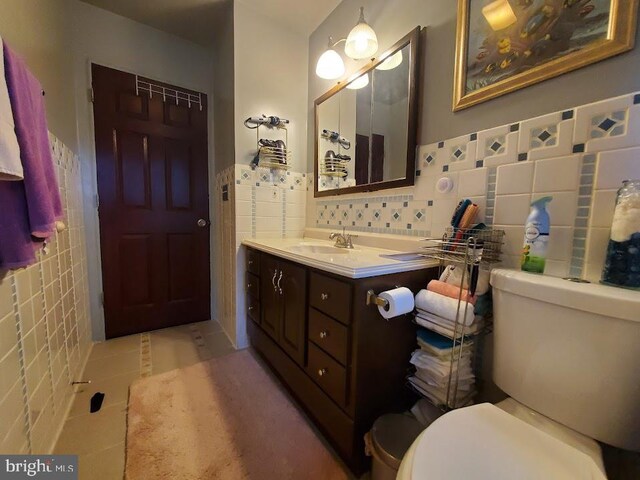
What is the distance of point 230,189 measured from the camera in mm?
1919

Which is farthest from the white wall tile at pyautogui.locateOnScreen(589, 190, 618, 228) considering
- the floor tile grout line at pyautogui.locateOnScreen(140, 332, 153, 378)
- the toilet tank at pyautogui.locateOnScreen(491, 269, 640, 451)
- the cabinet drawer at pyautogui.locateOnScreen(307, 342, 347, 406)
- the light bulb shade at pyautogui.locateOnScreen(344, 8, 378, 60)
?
the floor tile grout line at pyautogui.locateOnScreen(140, 332, 153, 378)

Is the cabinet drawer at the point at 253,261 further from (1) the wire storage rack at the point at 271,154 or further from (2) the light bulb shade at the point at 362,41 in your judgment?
(2) the light bulb shade at the point at 362,41

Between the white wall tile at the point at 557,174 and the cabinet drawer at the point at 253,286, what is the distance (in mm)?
1458

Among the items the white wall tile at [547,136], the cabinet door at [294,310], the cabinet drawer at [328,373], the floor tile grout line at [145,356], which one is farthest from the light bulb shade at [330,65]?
the floor tile grout line at [145,356]

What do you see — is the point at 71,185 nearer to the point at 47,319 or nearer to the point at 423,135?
the point at 47,319

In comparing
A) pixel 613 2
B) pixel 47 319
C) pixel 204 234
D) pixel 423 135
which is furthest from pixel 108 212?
pixel 613 2

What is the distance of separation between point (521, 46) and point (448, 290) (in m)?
0.90

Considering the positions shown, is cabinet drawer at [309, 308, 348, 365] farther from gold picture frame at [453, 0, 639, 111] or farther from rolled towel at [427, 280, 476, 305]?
gold picture frame at [453, 0, 639, 111]

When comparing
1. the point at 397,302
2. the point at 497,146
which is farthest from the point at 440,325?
the point at 497,146

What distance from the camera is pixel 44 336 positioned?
3.50ft

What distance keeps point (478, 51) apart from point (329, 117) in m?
1.00

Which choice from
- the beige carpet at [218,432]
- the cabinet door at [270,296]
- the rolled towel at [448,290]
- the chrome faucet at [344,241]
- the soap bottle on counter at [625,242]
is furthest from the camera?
the chrome faucet at [344,241]

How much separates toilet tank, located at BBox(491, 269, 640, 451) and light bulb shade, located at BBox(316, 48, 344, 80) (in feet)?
4.92

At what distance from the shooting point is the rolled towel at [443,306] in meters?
0.86
